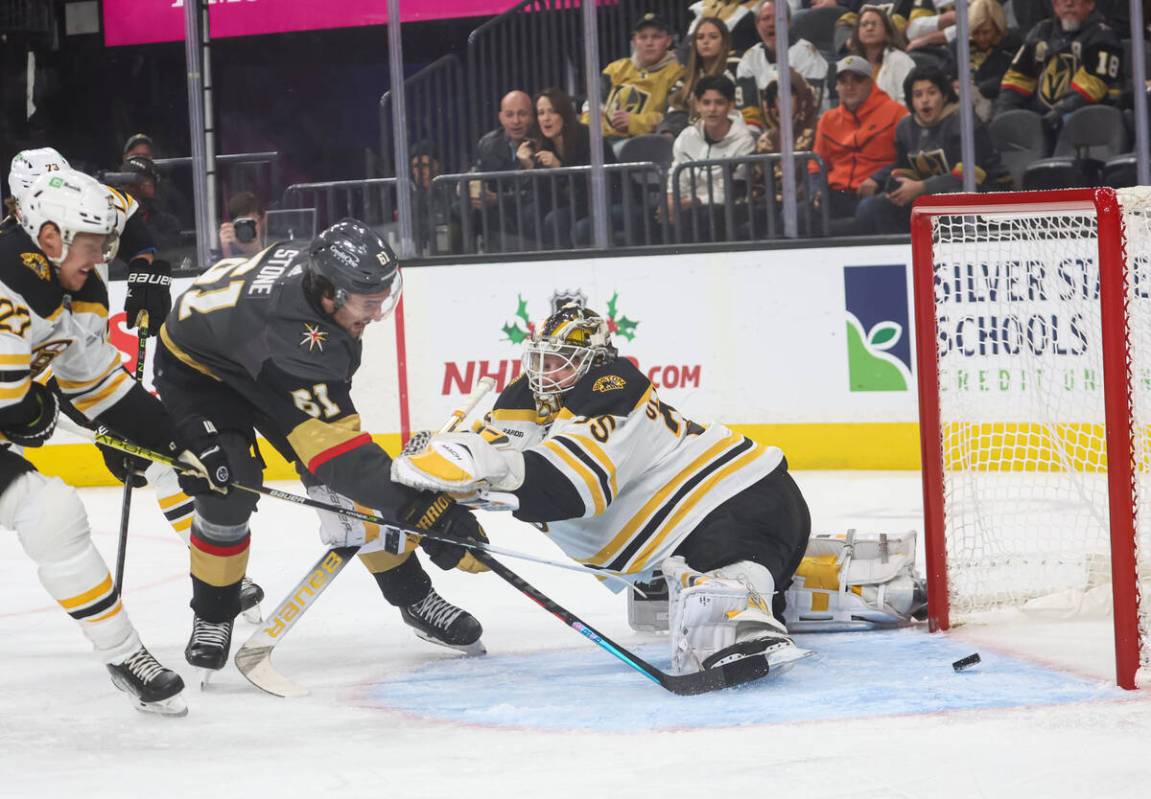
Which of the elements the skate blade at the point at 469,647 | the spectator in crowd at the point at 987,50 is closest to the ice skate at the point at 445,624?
the skate blade at the point at 469,647

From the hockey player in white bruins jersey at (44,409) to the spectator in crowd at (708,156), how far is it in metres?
3.49

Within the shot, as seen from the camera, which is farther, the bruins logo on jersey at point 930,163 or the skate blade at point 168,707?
the bruins logo on jersey at point 930,163

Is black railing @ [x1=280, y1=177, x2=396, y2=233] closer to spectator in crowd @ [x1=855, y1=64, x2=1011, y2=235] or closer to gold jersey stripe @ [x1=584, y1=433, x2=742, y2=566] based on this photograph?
spectator in crowd @ [x1=855, y1=64, x2=1011, y2=235]

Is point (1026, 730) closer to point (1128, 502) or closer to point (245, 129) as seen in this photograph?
point (1128, 502)

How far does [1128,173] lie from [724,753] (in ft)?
13.2

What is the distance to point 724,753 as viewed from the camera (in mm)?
2684

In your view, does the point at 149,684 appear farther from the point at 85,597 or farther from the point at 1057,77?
the point at 1057,77

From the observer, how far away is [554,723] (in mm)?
2932

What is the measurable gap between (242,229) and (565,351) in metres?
3.69

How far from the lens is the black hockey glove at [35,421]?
306 centimetres

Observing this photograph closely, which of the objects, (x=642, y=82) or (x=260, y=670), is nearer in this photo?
(x=260, y=670)

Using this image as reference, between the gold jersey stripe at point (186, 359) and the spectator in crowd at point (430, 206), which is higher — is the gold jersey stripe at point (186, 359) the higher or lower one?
the lower one

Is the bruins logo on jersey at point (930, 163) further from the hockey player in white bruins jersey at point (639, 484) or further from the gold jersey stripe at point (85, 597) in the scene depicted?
the gold jersey stripe at point (85, 597)

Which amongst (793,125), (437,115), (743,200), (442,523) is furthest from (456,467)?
(437,115)
